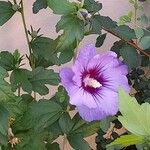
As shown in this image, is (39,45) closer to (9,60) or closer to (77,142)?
(9,60)

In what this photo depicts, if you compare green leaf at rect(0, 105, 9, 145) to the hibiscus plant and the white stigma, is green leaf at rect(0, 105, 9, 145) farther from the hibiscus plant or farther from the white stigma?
the white stigma

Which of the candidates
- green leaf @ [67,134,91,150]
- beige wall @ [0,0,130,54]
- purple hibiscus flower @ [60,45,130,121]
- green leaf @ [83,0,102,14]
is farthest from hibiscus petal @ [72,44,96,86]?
beige wall @ [0,0,130,54]

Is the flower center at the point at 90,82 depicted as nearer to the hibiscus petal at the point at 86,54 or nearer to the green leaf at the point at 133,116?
the hibiscus petal at the point at 86,54

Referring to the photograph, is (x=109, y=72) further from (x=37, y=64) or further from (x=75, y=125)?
(x=37, y=64)

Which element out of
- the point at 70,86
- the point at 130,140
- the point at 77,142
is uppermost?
the point at 130,140

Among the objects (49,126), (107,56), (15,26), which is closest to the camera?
(107,56)

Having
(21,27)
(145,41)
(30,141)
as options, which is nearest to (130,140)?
(30,141)

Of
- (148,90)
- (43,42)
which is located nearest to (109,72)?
(43,42)
